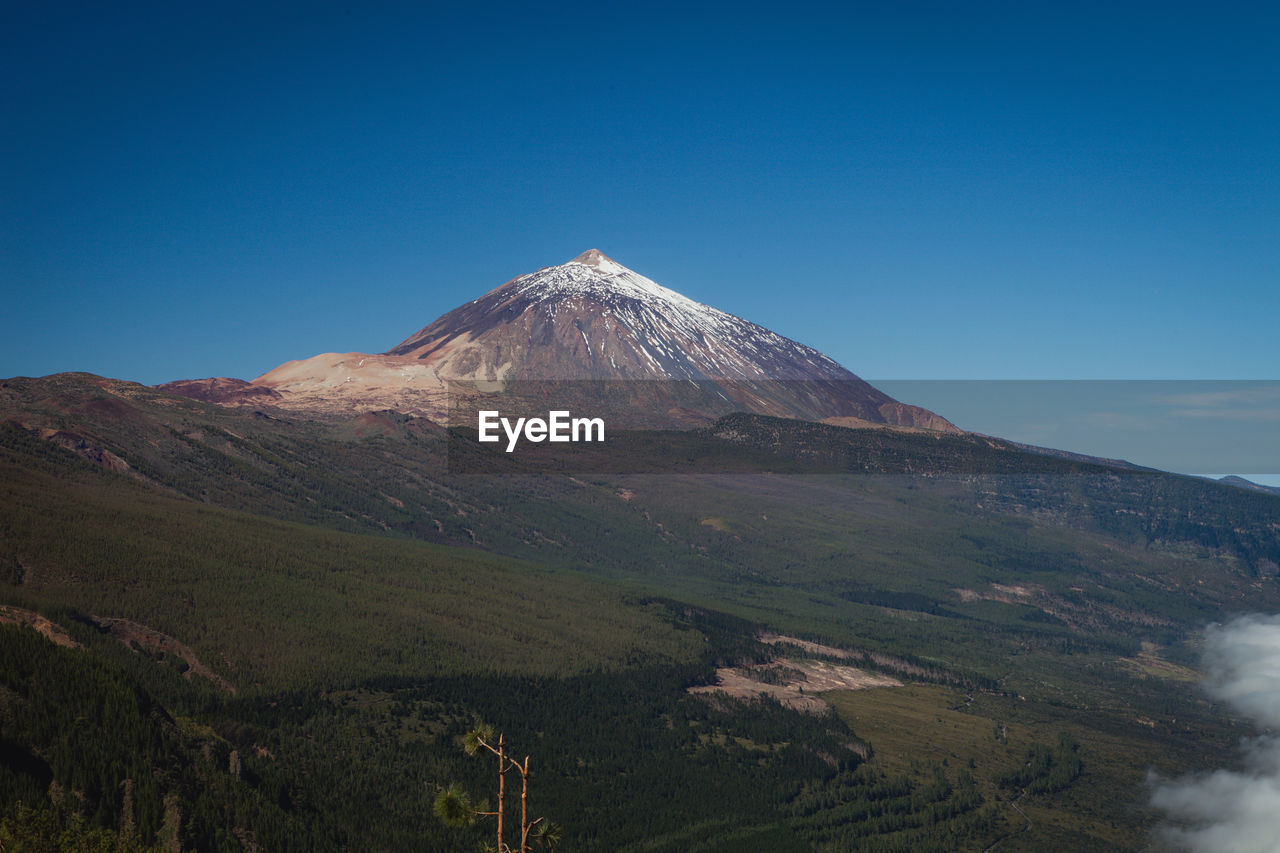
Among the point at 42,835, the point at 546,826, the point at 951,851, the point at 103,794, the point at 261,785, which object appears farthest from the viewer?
the point at 951,851

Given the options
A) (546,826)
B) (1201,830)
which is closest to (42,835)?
(546,826)

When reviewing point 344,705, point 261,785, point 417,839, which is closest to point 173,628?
point 344,705

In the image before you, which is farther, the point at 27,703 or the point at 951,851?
the point at 951,851

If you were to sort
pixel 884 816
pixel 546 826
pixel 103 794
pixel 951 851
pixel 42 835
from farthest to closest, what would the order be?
1. pixel 884 816
2. pixel 951 851
3. pixel 103 794
4. pixel 42 835
5. pixel 546 826

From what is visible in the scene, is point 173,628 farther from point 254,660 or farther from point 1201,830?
point 1201,830

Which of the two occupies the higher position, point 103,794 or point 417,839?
point 103,794

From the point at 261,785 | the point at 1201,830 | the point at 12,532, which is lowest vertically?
the point at 1201,830

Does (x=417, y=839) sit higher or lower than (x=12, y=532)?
lower

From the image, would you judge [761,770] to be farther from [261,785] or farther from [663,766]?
[261,785]

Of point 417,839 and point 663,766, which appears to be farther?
point 663,766
